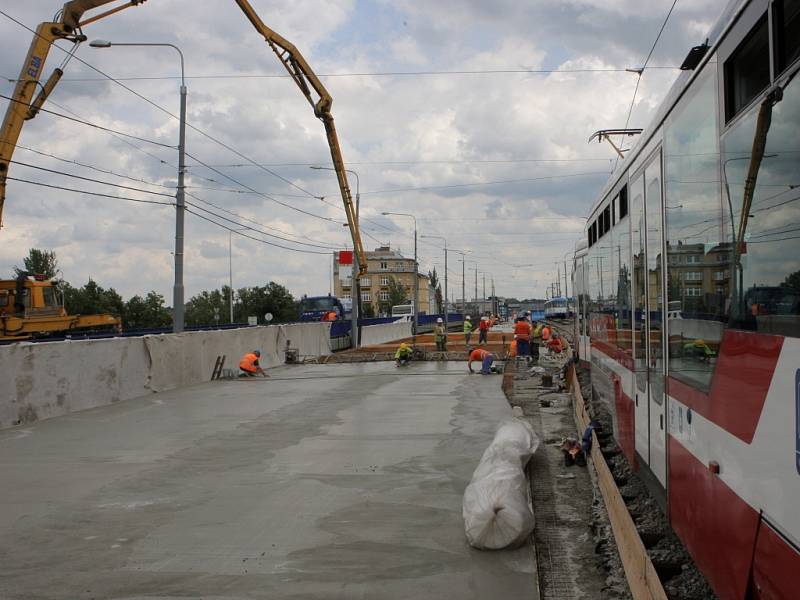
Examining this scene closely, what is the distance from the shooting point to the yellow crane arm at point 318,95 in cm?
3020

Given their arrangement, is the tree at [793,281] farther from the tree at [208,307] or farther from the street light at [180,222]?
the tree at [208,307]

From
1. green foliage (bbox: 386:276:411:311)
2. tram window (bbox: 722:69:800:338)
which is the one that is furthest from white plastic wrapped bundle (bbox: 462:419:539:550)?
green foliage (bbox: 386:276:411:311)

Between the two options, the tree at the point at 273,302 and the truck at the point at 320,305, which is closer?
the truck at the point at 320,305

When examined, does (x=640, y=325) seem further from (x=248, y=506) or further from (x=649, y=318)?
(x=248, y=506)

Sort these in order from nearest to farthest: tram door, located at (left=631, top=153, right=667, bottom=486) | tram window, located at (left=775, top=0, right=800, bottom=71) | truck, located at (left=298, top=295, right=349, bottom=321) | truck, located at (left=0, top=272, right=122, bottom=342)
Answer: tram window, located at (left=775, top=0, right=800, bottom=71) → tram door, located at (left=631, top=153, right=667, bottom=486) → truck, located at (left=0, top=272, right=122, bottom=342) → truck, located at (left=298, top=295, right=349, bottom=321)

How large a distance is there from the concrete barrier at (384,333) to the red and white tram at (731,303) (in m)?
42.6

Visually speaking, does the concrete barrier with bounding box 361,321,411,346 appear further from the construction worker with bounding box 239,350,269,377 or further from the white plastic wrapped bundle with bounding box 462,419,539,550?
the white plastic wrapped bundle with bounding box 462,419,539,550

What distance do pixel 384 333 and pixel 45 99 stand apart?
32903 mm

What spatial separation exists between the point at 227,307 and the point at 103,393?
283 ft

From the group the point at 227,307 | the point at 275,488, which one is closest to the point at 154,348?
the point at 275,488

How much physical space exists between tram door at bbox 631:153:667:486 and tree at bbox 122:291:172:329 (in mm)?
72923

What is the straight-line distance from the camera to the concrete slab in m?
6.65

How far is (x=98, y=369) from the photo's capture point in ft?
62.5

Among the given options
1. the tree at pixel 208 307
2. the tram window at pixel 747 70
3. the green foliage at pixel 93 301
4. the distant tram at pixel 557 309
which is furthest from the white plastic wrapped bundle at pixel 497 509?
the tree at pixel 208 307
